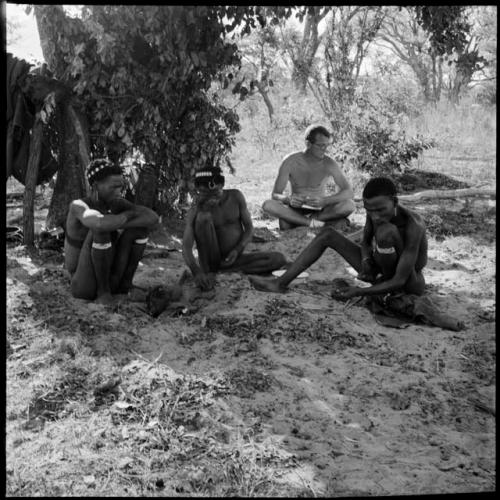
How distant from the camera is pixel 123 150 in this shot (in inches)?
271

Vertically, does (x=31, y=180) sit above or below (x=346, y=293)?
above

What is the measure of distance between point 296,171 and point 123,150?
1933 mm

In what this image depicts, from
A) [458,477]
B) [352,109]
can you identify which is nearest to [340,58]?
[352,109]

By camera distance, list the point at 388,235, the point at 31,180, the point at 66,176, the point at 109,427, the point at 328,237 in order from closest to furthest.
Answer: the point at 109,427 < the point at 388,235 < the point at 328,237 < the point at 31,180 < the point at 66,176

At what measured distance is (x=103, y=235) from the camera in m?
4.69

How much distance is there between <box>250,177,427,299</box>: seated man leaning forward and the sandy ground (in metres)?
0.28

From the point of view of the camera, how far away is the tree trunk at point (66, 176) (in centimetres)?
681

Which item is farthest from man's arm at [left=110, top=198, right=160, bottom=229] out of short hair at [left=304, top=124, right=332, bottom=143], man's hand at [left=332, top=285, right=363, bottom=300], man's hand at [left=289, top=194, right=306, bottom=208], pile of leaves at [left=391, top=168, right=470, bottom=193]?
pile of leaves at [left=391, top=168, right=470, bottom=193]

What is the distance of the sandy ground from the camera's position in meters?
2.99

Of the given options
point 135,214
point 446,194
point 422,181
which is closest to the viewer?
point 135,214

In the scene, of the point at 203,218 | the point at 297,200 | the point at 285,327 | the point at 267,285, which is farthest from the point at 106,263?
the point at 297,200

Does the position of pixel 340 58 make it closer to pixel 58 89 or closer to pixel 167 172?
pixel 167 172

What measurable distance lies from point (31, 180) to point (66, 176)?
460mm

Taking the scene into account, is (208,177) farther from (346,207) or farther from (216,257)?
(346,207)
